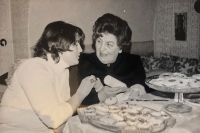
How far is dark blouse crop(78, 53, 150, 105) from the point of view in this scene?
1.41 m

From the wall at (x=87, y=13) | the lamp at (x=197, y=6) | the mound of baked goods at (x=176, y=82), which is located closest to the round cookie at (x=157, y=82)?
the mound of baked goods at (x=176, y=82)

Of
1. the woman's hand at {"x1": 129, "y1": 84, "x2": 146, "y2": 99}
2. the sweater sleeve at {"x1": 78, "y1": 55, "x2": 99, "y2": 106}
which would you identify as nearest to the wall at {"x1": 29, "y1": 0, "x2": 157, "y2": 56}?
the sweater sleeve at {"x1": 78, "y1": 55, "x2": 99, "y2": 106}

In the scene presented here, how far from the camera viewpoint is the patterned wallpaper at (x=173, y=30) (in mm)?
2090

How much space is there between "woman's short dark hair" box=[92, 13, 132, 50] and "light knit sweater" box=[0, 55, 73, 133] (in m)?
0.47

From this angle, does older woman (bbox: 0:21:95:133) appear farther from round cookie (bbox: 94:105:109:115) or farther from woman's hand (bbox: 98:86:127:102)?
woman's hand (bbox: 98:86:127:102)

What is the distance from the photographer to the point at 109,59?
1.49 metres

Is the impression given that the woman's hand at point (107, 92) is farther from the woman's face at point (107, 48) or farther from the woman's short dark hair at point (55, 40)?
the woman's short dark hair at point (55, 40)

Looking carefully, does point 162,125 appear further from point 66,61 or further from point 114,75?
point 114,75

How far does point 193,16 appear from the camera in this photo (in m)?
2.08

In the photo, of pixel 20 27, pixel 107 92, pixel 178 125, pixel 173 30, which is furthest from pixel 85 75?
pixel 173 30

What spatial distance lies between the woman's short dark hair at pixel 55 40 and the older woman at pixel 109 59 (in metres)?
0.31

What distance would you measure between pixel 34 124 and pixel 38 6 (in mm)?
598

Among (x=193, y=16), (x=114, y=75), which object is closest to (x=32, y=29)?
(x=114, y=75)

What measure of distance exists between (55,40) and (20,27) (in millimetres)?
237
